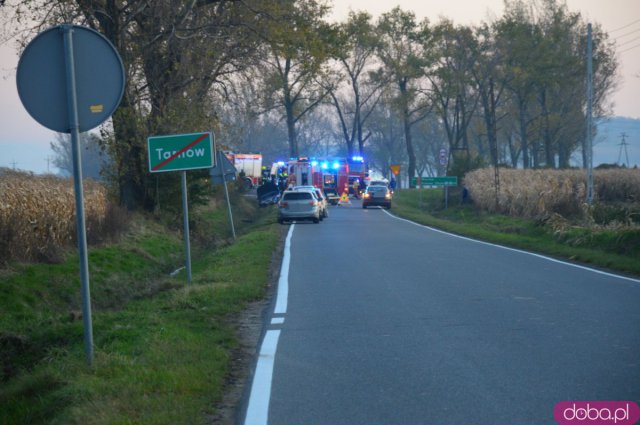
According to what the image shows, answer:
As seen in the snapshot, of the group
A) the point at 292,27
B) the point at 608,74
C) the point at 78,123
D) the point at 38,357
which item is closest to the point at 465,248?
the point at 292,27

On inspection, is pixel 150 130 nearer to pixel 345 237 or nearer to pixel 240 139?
pixel 240 139

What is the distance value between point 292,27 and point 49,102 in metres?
22.1

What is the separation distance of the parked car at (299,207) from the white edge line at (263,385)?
2671 centimetres

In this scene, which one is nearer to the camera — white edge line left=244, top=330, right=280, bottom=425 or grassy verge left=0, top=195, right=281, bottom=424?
white edge line left=244, top=330, right=280, bottom=425

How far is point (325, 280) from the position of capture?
15430 millimetres

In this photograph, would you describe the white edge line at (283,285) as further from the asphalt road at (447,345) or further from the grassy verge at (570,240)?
the grassy verge at (570,240)

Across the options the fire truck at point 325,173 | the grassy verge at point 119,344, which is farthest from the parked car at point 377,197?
the grassy verge at point 119,344

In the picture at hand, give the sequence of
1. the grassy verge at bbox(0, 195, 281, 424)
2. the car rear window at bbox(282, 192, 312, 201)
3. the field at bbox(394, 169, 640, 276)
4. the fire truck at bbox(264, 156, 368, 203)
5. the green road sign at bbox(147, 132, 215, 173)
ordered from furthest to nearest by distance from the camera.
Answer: the fire truck at bbox(264, 156, 368, 203) < the car rear window at bbox(282, 192, 312, 201) < the field at bbox(394, 169, 640, 276) < the green road sign at bbox(147, 132, 215, 173) < the grassy verge at bbox(0, 195, 281, 424)

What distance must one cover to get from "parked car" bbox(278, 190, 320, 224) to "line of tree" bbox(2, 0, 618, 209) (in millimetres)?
3781

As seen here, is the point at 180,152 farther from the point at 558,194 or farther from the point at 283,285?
the point at 558,194

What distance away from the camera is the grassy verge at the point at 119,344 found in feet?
22.2

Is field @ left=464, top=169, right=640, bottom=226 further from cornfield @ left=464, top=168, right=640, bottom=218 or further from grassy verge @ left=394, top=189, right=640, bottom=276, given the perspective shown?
grassy verge @ left=394, top=189, right=640, bottom=276

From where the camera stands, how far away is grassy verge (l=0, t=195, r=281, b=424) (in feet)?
22.2

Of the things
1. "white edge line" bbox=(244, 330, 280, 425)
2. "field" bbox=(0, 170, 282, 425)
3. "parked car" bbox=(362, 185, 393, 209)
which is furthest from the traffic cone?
"white edge line" bbox=(244, 330, 280, 425)
